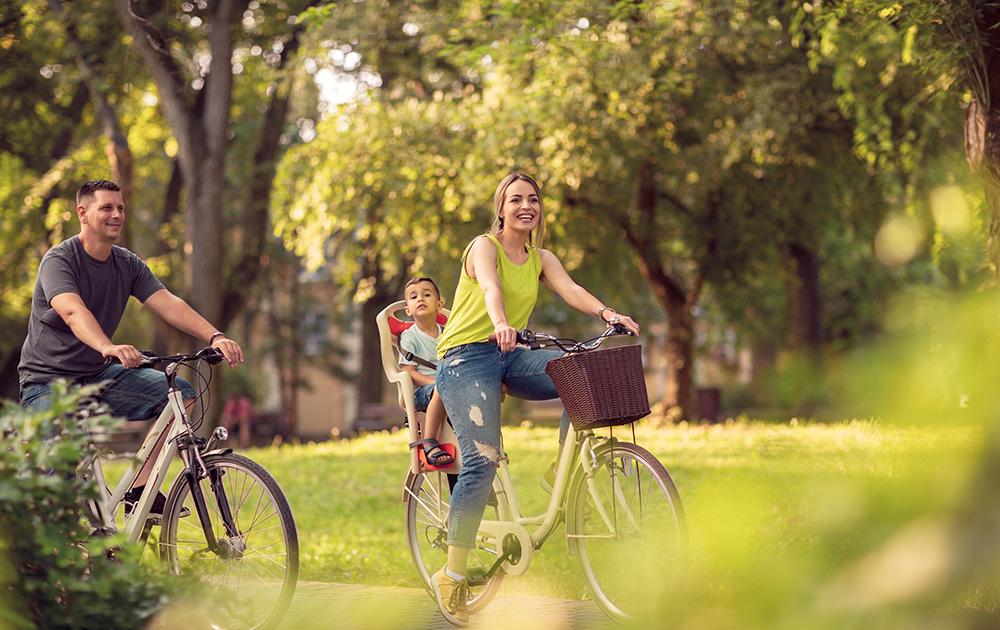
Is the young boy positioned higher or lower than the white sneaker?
higher

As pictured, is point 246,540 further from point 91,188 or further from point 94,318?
point 91,188

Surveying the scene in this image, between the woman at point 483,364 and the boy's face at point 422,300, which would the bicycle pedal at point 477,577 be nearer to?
the woman at point 483,364

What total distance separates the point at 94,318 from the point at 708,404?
17.5m

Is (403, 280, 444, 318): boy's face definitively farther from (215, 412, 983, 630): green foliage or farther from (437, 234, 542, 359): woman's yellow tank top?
(215, 412, 983, 630): green foliage

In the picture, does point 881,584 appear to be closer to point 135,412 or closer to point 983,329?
point 983,329

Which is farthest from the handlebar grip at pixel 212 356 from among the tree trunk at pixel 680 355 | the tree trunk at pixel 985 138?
the tree trunk at pixel 680 355

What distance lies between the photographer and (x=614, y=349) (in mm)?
4273

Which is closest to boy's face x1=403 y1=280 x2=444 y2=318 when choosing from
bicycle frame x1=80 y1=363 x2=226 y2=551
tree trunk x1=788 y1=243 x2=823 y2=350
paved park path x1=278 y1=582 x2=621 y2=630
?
bicycle frame x1=80 y1=363 x2=226 y2=551

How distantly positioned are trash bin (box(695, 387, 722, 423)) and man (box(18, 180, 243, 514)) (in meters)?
16.9

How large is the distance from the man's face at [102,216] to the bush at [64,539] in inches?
78.2

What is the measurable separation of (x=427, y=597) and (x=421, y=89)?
15928mm

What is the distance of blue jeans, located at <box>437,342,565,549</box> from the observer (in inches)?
184

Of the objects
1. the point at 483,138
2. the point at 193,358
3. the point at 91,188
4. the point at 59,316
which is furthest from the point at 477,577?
the point at 483,138

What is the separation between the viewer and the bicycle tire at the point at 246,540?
4.46 m
